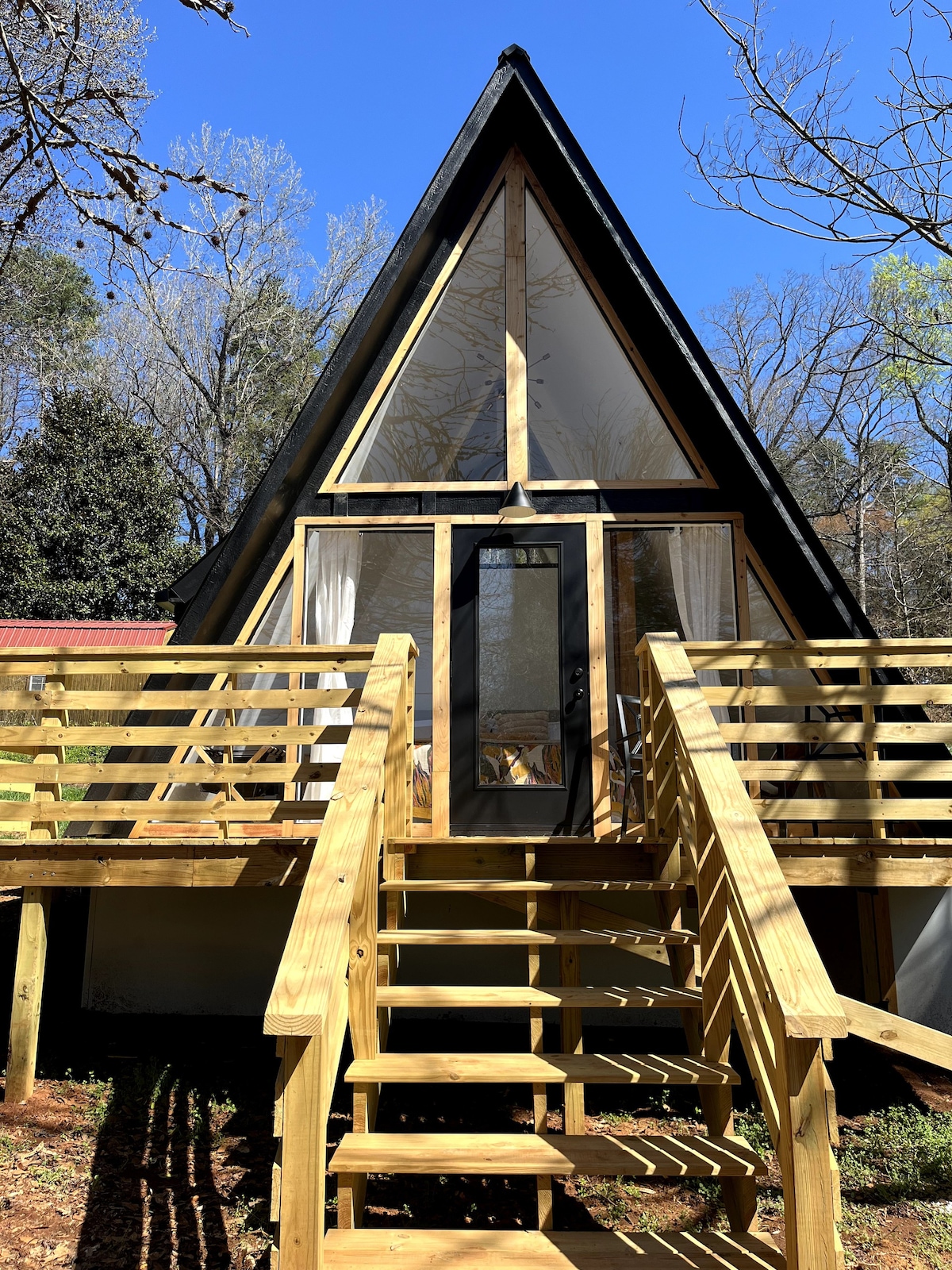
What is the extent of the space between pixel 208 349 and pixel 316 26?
59.4 feet

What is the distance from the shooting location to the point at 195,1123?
4266 millimetres

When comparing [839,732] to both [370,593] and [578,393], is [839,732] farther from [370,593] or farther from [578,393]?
[370,593]

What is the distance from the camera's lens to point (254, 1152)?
4.05 metres

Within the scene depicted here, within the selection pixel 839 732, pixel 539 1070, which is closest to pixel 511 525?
pixel 839 732

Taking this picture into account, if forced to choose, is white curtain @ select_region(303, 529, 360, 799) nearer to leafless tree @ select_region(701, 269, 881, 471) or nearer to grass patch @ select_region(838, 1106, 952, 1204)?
grass patch @ select_region(838, 1106, 952, 1204)

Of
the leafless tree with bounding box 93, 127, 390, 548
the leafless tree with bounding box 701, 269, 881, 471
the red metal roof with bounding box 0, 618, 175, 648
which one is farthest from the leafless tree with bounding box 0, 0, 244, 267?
the leafless tree with bounding box 701, 269, 881, 471

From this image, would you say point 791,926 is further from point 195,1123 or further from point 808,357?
point 808,357

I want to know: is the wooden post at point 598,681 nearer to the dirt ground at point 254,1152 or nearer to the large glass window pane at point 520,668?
the large glass window pane at point 520,668

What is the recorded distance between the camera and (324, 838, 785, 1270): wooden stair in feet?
8.14

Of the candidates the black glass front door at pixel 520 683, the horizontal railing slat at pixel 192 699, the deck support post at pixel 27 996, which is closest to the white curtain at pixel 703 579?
the black glass front door at pixel 520 683

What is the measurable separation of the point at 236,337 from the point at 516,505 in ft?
68.1

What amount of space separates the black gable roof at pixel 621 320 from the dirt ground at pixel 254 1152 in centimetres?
244

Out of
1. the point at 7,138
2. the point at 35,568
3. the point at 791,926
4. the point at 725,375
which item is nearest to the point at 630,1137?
the point at 791,926

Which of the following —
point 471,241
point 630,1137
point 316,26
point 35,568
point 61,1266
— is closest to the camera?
point 630,1137
